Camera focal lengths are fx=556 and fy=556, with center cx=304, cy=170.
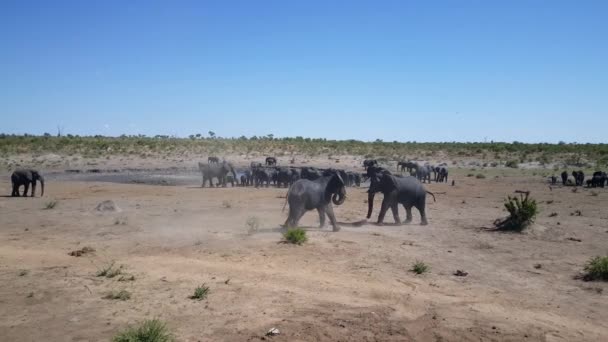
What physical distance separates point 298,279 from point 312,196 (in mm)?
4846

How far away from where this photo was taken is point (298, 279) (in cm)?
1014

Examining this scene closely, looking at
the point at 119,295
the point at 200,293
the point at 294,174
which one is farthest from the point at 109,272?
the point at 294,174

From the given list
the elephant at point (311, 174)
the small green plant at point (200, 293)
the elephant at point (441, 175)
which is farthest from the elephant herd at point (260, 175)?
the small green plant at point (200, 293)

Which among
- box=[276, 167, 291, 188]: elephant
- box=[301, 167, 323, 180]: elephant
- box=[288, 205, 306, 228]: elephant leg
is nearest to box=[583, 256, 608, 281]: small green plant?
box=[288, 205, 306, 228]: elephant leg

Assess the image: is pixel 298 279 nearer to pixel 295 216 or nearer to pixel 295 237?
pixel 295 237

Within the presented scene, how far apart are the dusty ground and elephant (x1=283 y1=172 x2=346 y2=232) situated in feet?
1.76

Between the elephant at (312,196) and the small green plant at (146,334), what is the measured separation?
7.66 metres

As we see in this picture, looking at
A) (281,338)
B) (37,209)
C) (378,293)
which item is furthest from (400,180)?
(37,209)

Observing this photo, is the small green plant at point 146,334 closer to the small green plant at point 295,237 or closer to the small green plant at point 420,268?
the small green plant at point 420,268

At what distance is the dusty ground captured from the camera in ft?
25.9

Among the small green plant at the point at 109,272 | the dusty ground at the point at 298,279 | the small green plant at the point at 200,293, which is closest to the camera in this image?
the dusty ground at the point at 298,279

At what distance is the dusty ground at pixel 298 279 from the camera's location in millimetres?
7887

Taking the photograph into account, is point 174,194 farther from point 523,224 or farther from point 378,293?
point 378,293

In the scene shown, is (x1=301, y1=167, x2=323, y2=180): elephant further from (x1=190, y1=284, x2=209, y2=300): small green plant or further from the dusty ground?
(x1=190, y1=284, x2=209, y2=300): small green plant
